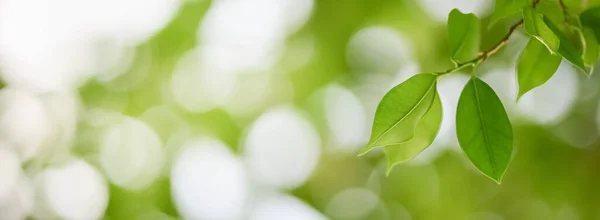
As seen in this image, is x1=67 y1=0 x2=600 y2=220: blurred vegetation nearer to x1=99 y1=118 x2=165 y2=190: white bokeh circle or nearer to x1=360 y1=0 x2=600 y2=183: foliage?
x1=99 y1=118 x2=165 y2=190: white bokeh circle

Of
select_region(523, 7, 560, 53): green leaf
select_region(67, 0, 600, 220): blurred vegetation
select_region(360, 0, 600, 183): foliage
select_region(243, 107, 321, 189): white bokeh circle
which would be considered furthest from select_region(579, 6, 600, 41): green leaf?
select_region(243, 107, 321, 189): white bokeh circle

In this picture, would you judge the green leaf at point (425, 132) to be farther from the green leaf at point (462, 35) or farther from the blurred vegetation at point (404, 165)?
the blurred vegetation at point (404, 165)

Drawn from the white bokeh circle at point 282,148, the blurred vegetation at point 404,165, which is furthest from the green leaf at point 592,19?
the white bokeh circle at point 282,148

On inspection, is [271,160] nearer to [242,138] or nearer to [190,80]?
[242,138]

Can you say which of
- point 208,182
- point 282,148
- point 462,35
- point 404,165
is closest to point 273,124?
point 282,148

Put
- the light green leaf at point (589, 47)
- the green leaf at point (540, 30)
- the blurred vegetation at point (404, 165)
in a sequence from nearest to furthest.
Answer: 1. the green leaf at point (540, 30)
2. the light green leaf at point (589, 47)
3. the blurred vegetation at point (404, 165)

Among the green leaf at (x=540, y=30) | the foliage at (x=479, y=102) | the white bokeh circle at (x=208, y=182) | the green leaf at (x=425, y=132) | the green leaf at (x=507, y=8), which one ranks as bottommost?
the white bokeh circle at (x=208, y=182)
